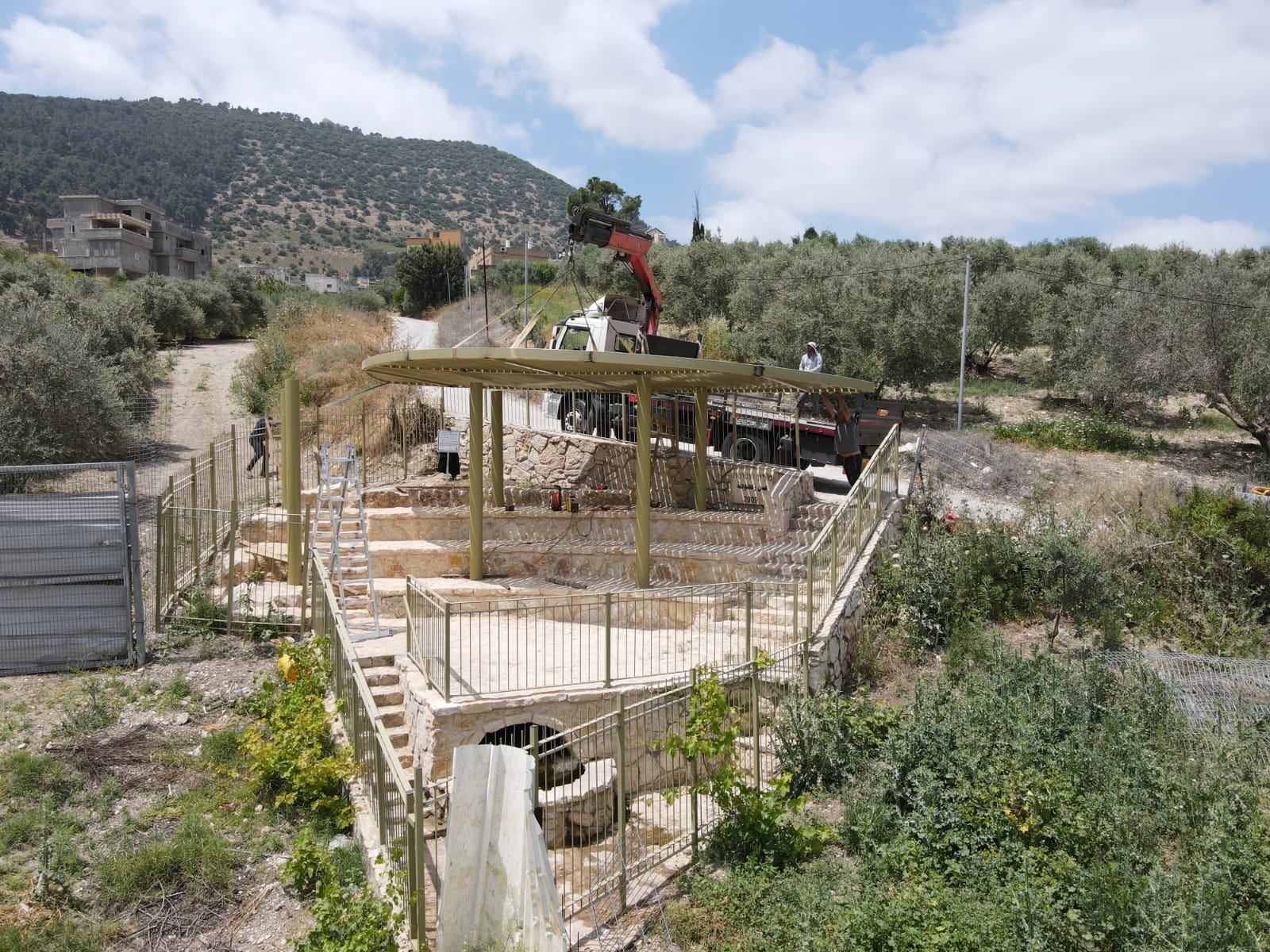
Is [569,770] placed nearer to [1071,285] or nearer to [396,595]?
[396,595]

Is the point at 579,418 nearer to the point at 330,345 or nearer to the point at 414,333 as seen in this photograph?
the point at 330,345

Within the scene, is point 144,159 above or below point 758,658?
above

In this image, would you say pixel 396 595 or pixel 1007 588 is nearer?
pixel 396 595

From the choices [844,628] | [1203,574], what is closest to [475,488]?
[844,628]

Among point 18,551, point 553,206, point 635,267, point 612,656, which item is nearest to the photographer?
point 612,656

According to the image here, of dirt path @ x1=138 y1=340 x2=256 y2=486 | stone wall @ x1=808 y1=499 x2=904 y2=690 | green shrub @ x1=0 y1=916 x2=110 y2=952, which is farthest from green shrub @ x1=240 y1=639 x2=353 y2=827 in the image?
dirt path @ x1=138 y1=340 x2=256 y2=486

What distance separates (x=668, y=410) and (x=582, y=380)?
479cm

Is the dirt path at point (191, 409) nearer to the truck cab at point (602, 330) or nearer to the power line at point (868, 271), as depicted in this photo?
the truck cab at point (602, 330)

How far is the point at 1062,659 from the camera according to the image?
36.5 feet

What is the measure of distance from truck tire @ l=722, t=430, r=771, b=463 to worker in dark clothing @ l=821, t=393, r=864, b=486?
161cm

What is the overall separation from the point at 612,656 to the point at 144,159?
136 metres

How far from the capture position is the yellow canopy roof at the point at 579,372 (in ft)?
36.1

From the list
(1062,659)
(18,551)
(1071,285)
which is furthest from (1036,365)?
(18,551)

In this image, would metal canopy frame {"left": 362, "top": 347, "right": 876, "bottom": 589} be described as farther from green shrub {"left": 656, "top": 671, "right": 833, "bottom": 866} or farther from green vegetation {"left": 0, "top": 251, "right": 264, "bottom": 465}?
green vegetation {"left": 0, "top": 251, "right": 264, "bottom": 465}
